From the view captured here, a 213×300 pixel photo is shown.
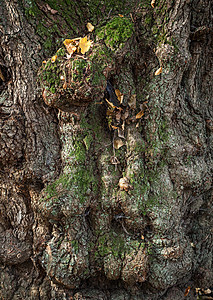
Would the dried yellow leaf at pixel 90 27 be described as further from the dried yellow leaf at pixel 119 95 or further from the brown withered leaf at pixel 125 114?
the brown withered leaf at pixel 125 114

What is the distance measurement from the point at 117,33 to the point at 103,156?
1.06m

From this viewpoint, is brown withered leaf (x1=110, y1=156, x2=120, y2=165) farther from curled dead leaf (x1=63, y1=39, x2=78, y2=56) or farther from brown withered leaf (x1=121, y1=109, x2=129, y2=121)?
curled dead leaf (x1=63, y1=39, x2=78, y2=56)

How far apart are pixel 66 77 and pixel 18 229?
1505 millimetres

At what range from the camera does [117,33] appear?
202 cm

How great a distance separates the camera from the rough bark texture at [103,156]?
210 centimetres

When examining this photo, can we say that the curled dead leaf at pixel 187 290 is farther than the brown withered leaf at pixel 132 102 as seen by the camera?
Yes

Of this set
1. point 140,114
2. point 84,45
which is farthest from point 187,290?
point 84,45

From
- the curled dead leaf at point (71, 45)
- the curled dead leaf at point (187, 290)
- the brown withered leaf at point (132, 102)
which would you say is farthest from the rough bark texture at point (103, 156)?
the curled dead leaf at point (187, 290)

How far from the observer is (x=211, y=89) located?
2.52m

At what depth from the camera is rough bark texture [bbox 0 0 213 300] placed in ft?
6.89

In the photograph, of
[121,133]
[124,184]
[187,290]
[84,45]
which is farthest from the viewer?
[187,290]

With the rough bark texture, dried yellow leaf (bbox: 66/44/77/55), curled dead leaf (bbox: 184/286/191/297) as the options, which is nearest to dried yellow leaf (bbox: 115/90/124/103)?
the rough bark texture

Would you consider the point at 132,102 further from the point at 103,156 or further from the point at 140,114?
the point at 103,156

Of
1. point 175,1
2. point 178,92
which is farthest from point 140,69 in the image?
point 175,1
